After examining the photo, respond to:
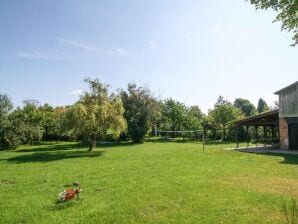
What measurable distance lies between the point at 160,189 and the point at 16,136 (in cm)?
3227

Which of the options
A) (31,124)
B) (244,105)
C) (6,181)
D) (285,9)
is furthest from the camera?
(244,105)

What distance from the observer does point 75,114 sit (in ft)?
105

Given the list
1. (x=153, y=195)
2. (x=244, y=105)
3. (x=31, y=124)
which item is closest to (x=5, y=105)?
(x=31, y=124)

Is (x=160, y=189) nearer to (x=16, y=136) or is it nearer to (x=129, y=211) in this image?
(x=129, y=211)

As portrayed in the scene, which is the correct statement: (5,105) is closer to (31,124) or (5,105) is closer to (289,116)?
(31,124)

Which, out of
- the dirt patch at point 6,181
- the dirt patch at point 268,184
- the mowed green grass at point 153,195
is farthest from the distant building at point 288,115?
the dirt patch at point 6,181

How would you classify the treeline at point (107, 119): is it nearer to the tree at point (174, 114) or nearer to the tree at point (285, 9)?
the tree at point (174, 114)

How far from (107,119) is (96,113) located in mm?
1231

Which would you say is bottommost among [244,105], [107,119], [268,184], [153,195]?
[153,195]

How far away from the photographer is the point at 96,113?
32.7 metres

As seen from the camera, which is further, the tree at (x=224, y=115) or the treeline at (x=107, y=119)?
the tree at (x=224, y=115)

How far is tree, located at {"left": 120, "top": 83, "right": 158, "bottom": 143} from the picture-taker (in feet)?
166

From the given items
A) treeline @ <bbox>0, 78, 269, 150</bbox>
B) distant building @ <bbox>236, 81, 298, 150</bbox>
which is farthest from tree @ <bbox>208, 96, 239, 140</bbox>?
distant building @ <bbox>236, 81, 298, 150</bbox>

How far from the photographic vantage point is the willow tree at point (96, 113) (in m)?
32.1
